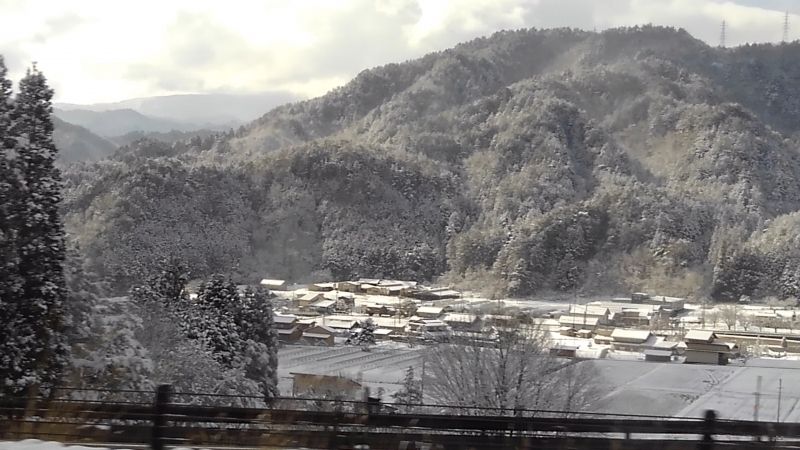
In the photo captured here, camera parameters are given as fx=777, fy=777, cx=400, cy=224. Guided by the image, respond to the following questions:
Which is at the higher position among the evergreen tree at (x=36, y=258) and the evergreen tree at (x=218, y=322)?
the evergreen tree at (x=36, y=258)

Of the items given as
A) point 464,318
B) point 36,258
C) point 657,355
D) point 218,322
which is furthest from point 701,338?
point 36,258

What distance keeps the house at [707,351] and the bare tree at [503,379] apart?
22.2 metres

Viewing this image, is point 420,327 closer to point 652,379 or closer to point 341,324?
point 341,324

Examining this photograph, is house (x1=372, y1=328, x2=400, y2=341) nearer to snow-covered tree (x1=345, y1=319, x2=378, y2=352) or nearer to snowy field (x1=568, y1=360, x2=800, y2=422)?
snow-covered tree (x1=345, y1=319, x2=378, y2=352)

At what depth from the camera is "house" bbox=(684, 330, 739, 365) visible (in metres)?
37.2

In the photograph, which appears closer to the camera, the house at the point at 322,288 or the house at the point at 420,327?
the house at the point at 420,327

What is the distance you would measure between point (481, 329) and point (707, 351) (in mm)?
20262

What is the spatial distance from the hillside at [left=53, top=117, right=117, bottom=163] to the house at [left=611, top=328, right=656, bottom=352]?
94046mm

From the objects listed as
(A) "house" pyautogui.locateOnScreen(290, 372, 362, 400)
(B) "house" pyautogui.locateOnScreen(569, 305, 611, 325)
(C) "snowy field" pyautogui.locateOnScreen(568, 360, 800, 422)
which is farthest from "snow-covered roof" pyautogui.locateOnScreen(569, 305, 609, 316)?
(A) "house" pyautogui.locateOnScreen(290, 372, 362, 400)

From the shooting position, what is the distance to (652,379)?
29.6m

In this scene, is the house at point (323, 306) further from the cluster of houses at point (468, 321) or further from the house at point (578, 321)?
the house at point (578, 321)

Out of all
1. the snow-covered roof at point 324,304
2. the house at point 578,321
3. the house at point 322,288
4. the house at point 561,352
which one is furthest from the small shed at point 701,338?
the house at point 322,288

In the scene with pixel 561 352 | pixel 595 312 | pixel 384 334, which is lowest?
pixel 595 312

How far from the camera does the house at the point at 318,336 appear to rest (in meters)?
41.1
